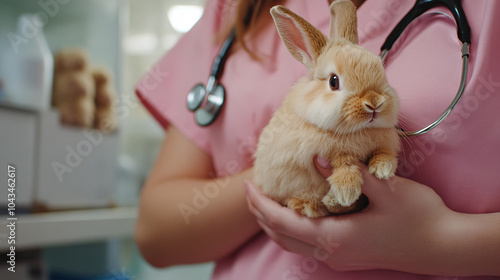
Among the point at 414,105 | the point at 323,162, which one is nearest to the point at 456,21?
the point at 414,105

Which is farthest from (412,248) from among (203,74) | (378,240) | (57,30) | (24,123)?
(57,30)

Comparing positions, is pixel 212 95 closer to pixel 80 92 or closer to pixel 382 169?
pixel 382 169

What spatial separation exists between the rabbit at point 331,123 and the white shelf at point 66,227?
62 cm

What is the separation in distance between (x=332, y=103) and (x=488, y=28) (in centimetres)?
20

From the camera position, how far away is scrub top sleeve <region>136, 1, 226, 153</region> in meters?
0.63

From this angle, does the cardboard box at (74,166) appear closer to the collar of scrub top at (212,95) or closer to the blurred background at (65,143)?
the blurred background at (65,143)

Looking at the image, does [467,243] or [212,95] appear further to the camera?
[212,95]

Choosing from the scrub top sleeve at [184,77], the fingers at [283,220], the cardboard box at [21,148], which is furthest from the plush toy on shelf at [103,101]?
the fingers at [283,220]

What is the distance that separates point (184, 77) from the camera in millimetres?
677

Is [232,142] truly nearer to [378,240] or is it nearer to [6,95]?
[378,240]

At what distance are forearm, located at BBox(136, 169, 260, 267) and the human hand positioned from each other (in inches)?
4.7

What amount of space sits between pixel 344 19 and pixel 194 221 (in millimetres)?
337

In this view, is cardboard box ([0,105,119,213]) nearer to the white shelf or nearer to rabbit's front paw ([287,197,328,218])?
the white shelf

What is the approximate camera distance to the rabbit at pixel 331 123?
315 millimetres
